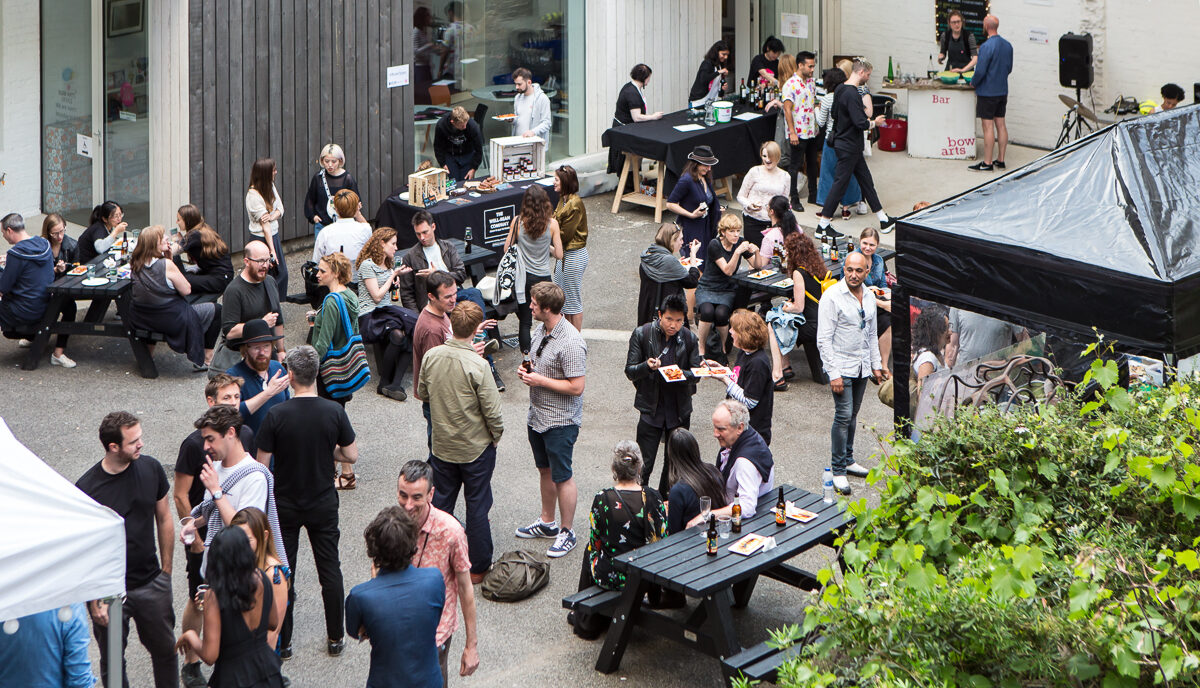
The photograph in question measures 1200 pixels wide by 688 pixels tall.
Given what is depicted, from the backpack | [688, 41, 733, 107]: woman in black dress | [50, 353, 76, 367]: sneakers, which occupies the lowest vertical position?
the backpack

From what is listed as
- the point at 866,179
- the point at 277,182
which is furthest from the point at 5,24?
the point at 866,179

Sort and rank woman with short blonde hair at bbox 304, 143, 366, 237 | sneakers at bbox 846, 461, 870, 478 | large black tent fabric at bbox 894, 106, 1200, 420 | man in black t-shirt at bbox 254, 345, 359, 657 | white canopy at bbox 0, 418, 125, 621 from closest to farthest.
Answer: white canopy at bbox 0, 418, 125, 621 → large black tent fabric at bbox 894, 106, 1200, 420 → man in black t-shirt at bbox 254, 345, 359, 657 → sneakers at bbox 846, 461, 870, 478 → woman with short blonde hair at bbox 304, 143, 366, 237

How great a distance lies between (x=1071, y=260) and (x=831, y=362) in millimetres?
2602

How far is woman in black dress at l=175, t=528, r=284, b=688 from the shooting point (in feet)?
17.8

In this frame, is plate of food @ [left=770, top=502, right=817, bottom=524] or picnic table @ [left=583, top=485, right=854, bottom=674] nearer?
picnic table @ [left=583, top=485, right=854, bottom=674]

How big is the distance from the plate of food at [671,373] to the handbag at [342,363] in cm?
212

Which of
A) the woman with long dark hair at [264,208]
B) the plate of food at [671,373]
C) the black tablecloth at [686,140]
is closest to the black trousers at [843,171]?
the black tablecloth at [686,140]

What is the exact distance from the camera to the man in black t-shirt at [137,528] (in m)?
6.19

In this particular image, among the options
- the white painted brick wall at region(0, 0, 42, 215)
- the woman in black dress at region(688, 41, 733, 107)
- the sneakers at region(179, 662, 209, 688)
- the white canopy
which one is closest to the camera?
the white canopy

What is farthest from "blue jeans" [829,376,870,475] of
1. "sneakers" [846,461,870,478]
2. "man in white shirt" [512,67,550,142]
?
"man in white shirt" [512,67,550,142]

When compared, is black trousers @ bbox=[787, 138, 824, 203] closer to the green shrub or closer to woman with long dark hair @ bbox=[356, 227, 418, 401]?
woman with long dark hair @ bbox=[356, 227, 418, 401]

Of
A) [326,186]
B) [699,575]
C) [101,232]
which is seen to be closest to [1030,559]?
[699,575]

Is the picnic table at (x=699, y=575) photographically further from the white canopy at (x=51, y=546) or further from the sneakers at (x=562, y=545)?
the white canopy at (x=51, y=546)

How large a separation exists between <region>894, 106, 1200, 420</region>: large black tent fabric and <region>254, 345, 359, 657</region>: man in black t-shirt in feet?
10.9
